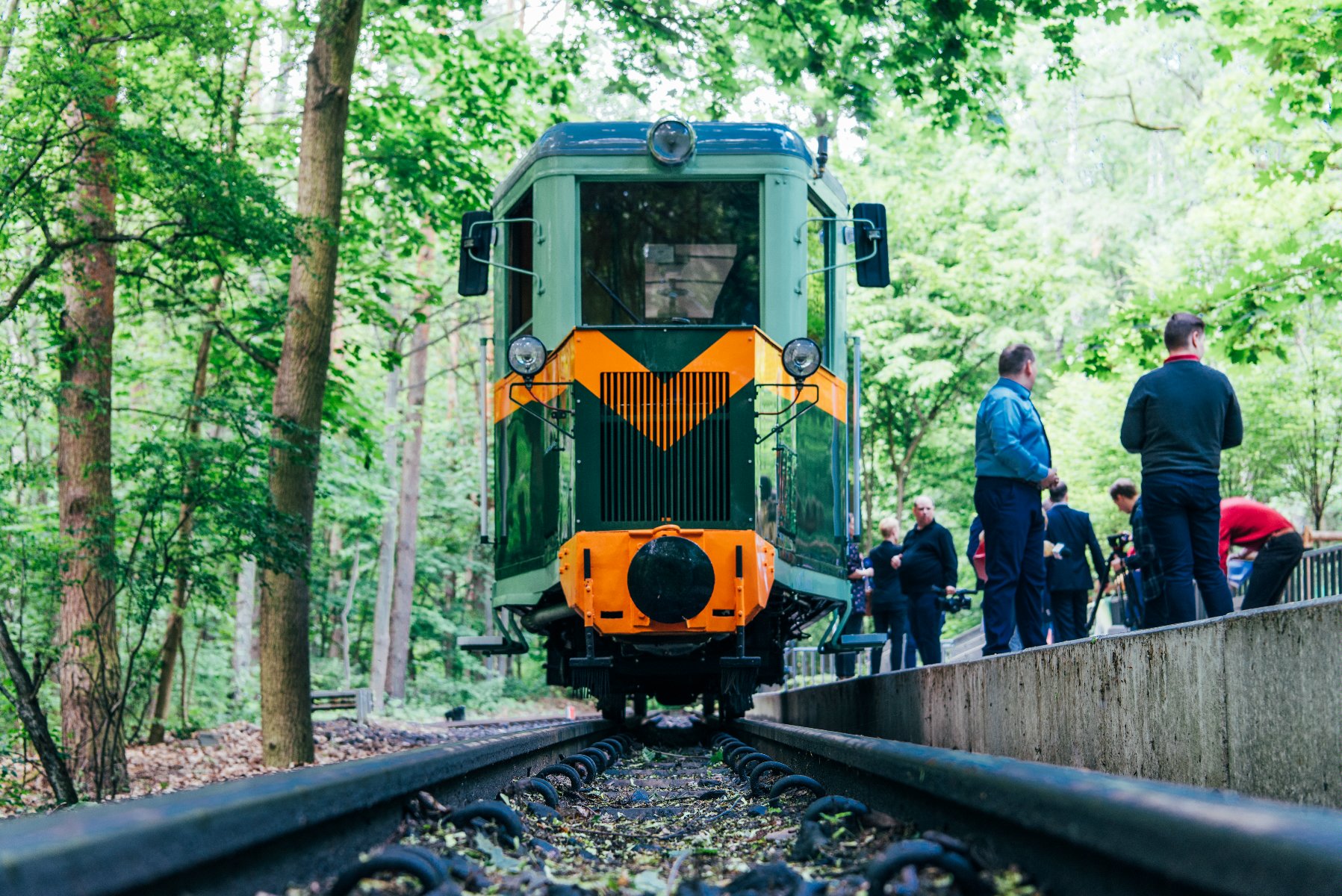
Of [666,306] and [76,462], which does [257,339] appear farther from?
[666,306]

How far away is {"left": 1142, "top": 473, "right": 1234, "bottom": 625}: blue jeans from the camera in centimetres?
701

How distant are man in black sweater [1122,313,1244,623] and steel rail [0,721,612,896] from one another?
465 cm

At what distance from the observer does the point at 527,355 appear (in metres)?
7.60

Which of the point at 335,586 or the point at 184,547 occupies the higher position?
the point at 335,586

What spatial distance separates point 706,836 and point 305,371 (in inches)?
387

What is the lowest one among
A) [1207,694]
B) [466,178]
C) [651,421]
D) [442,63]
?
[1207,694]

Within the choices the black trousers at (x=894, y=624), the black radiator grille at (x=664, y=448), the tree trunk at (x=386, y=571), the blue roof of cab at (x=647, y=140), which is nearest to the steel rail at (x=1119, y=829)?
the black radiator grille at (x=664, y=448)

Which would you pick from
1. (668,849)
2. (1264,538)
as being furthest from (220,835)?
(1264,538)

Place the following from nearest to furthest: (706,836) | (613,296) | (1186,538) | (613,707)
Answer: (706,836) → (1186,538) → (613,296) → (613,707)

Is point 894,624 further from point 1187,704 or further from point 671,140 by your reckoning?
point 1187,704

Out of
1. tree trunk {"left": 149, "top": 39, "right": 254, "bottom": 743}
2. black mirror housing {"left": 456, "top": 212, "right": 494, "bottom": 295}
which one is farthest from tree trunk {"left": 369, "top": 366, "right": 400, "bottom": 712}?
black mirror housing {"left": 456, "top": 212, "right": 494, "bottom": 295}

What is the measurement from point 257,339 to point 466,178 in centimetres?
313

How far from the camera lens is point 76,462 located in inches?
469

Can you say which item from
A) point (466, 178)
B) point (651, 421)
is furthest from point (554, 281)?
point (466, 178)
